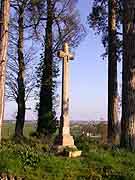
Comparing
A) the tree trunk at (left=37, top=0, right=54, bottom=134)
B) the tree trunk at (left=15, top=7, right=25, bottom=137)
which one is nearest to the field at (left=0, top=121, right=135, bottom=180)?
the tree trunk at (left=37, top=0, right=54, bottom=134)

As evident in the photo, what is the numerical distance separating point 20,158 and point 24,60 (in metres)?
15.2

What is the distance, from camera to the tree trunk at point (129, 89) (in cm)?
1708

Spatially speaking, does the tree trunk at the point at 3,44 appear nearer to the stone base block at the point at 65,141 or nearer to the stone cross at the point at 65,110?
the stone cross at the point at 65,110

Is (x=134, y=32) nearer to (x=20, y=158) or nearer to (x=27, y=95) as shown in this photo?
(x=20, y=158)

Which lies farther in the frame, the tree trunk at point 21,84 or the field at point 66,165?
the tree trunk at point 21,84

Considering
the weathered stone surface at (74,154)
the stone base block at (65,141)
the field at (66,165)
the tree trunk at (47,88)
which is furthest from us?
the tree trunk at (47,88)

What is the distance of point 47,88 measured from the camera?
2753 cm

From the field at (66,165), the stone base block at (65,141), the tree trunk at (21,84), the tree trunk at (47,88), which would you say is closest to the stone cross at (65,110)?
the stone base block at (65,141)

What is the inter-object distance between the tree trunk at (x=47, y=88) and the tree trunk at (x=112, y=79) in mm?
5208

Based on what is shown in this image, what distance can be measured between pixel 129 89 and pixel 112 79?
463 cm

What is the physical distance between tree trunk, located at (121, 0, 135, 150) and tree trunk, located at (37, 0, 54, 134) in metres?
9.10

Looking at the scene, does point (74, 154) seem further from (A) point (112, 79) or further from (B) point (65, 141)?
(A) point (112, 79)

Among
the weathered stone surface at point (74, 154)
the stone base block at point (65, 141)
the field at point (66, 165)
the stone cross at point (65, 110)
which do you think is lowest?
the field at point (66, 165)

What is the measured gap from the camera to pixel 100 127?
97.9 ft
